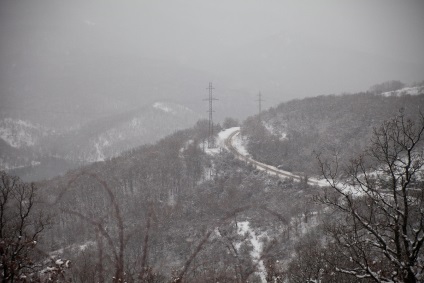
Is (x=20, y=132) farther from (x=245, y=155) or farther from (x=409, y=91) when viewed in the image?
(x=409, y=91)

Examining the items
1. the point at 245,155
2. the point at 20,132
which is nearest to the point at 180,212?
the point at 245,155

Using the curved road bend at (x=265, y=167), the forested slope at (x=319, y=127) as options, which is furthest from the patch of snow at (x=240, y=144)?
the forested slope at (x=319, y=127)

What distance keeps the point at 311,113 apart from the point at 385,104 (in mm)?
11884

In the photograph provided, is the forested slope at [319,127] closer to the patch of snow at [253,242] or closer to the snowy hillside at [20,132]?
the patch of snow at [253,242]

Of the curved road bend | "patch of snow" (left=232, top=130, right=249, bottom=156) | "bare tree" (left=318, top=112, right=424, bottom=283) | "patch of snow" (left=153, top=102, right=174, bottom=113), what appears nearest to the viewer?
"bare tree" (left=318, top=112, right=424, bottom=283)

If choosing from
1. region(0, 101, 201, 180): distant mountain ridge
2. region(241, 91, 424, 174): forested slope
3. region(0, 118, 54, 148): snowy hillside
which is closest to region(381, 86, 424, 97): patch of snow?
region(241, 91, 424, 174): forested slope

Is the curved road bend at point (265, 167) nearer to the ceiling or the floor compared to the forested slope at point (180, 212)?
nearer to the ceiling

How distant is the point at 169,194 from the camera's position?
4559cm

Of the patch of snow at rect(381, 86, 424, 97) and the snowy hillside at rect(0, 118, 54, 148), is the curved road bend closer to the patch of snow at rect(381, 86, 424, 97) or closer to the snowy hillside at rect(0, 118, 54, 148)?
the patch of snow at rect(381, 86, 424, 97)

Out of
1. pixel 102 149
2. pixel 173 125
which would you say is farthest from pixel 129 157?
pixel 173 125

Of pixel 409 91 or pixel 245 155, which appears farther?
pixel 409 91

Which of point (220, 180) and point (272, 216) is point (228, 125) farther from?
point (272, 216)

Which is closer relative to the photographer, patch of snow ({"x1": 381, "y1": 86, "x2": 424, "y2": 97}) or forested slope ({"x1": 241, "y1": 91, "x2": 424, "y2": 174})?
forested slope ({"x1": 241, "y1": 91, "x2": 424, "y2": 174})

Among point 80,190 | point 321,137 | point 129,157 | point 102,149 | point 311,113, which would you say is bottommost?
point 102,149
